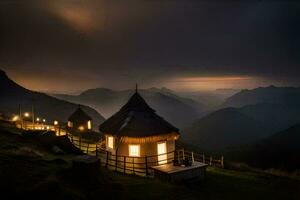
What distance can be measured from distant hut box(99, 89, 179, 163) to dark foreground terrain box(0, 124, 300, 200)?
419cm

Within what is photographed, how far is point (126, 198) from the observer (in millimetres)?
11984

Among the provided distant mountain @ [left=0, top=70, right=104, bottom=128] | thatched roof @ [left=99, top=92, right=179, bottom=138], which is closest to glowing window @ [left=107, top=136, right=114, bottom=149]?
thatched roof @ [left=99, top=92, right=179, bottom=138]

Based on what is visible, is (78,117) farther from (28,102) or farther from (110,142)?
(28,102)

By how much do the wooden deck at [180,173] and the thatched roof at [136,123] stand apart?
12.9 feet

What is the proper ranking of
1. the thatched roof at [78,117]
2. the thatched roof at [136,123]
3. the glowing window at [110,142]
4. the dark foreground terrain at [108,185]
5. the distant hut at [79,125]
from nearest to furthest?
the dark foreground terrain at [108,185] → the thatched roof at [136,123] → the glowing window at [110,142] → the distant hut at [79,125] → the thatched roof at [78,117]

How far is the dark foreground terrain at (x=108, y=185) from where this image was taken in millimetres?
10398

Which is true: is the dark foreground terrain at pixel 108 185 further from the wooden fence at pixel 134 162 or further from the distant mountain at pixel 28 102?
the distant mountain at pixel 28 102

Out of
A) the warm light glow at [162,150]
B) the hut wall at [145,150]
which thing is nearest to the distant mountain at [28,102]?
the hut wall at [145,150]

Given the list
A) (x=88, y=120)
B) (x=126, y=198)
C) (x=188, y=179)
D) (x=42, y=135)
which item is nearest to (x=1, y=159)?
(x=126, y=198)

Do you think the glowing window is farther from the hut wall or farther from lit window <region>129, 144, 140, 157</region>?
lit window <region>129, 144, 140, 157</region>

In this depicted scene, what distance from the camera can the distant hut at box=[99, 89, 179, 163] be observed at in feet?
68.2

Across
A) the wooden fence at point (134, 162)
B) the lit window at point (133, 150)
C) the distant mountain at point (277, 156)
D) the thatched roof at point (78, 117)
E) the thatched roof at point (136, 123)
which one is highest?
the thatched roof at point (136, 123)

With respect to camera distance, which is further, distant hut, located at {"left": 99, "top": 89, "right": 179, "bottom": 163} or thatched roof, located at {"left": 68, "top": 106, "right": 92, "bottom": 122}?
thatched roof, located at {"left": 68, "top": 106, "right": 92, "bottom": 122}

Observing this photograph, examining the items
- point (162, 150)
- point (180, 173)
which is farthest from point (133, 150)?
point (180, 173)
